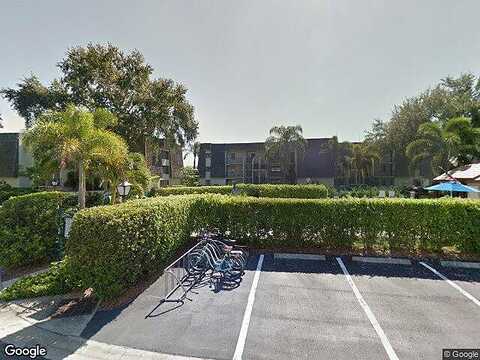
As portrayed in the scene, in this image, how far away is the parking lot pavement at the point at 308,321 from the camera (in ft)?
12.8

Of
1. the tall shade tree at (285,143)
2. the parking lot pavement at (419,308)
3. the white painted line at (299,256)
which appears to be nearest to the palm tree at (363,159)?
the tall shade tree at (285,143)

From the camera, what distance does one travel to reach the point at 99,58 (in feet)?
73.0

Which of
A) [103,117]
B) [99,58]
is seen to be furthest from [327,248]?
[99,58]

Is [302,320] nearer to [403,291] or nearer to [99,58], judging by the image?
[403,291]

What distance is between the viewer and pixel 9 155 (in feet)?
98.3

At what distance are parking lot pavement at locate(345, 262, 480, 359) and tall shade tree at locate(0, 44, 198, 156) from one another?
2115cm

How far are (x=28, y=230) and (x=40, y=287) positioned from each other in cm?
261

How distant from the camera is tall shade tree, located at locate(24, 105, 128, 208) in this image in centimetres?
839

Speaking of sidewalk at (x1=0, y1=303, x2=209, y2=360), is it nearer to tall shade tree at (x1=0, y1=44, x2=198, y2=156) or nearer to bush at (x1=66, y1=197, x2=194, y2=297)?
bush at (x1=66, y1=197, x2=194, y2=297)

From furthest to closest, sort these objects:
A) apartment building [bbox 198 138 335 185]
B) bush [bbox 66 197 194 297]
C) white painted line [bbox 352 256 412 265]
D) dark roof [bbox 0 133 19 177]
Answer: apartment building [bbox 198 138 335 185], dark roof [bbox 0 133 19 177], white painted line [bbox 352 256 412 265], bush [bbox 66 197 194 297]

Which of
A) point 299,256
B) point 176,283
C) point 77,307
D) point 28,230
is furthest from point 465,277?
point 28,230

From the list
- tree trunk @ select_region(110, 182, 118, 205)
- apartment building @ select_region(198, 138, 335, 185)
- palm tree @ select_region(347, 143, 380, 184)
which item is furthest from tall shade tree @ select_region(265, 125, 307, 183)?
tree trunk @ select_region(110, 182, 118, 205)

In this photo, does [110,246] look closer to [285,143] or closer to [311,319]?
[311,319]

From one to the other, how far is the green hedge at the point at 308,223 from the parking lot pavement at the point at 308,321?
2.06 m
